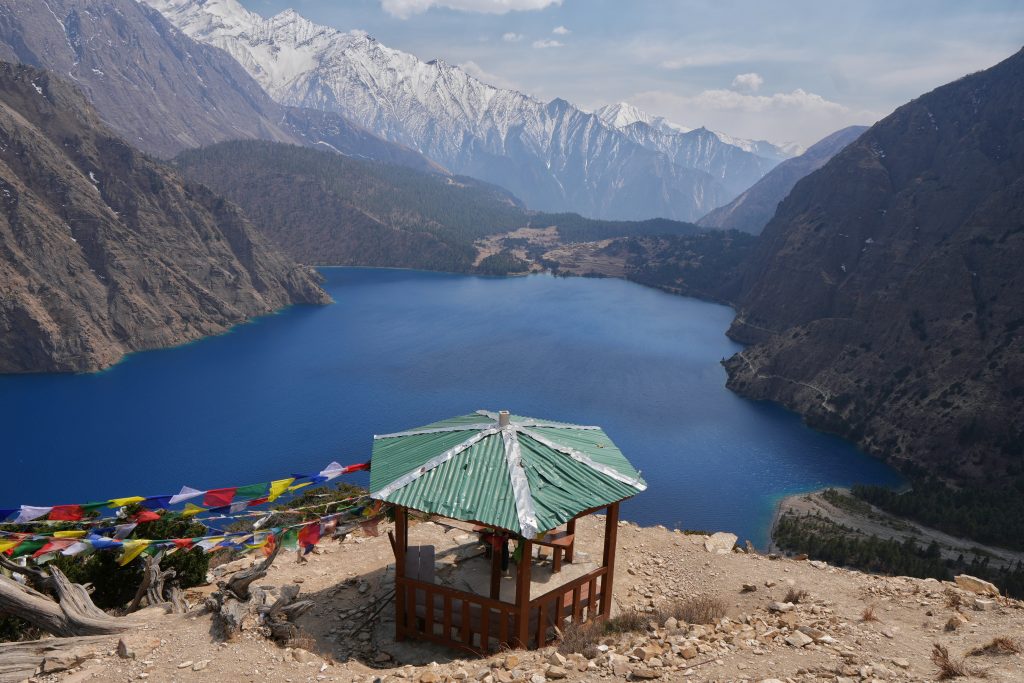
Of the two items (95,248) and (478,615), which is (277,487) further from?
(95,248)

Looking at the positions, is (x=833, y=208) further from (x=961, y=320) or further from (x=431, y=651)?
(x=431, y=651)

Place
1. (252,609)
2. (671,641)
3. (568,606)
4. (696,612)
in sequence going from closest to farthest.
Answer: (671,641)
(252,609)
(696,612)
(568,606)

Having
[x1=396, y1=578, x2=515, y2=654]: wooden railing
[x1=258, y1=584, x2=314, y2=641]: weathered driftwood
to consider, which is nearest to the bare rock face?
[x1=258, y1=584, x2=314, y2=641]: weathered driftwood

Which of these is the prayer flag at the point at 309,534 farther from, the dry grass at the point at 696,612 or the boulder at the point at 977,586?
the boulder at the point at 977,586

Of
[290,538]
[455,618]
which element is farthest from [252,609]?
[455,618]

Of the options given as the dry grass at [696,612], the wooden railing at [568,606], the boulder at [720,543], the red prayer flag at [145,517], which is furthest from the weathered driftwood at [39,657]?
the boulder at [720,543]

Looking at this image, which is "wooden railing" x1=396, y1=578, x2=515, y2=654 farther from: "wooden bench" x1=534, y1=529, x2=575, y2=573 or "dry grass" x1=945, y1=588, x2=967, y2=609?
"dry grass" x1=945, y1=588, x2=967, y2=609
